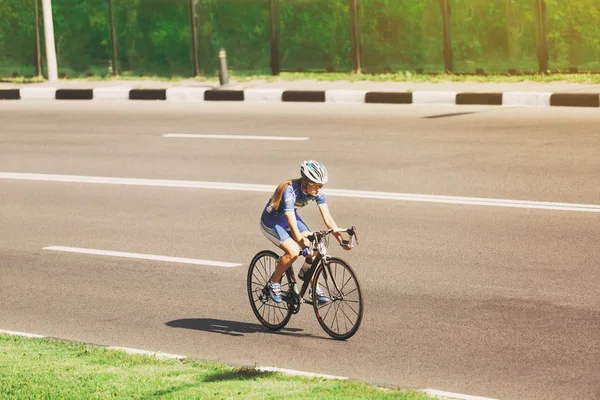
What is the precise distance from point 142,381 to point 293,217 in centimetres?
163

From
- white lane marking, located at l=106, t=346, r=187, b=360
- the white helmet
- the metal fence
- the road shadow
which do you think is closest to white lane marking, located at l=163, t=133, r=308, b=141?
the metal fence

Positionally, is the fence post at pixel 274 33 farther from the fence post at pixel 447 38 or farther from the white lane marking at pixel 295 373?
the white lane marking at pixel 295 373

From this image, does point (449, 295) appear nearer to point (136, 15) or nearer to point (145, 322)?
point (145, 322)

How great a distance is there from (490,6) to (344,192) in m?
9.61

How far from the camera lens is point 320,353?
736cm

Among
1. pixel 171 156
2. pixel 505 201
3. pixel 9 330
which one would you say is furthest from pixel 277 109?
pixel 9 330

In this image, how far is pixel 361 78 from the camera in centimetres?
2211

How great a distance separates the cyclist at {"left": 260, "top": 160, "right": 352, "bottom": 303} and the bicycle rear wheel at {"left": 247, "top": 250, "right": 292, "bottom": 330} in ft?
0.40

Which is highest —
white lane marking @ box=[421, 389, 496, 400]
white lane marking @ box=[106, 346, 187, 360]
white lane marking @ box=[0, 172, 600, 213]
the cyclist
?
the cyclist

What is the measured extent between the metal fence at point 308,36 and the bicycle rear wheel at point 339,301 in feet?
45.1

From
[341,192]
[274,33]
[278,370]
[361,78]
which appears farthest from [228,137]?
[278,370]

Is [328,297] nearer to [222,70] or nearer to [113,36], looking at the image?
[222,70]

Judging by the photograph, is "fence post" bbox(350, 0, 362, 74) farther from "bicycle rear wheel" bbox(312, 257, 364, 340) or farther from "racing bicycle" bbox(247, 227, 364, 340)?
"bicycle rear wheel" bbox(312, 257, 364, 340)

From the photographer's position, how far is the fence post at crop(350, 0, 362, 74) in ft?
74.6
